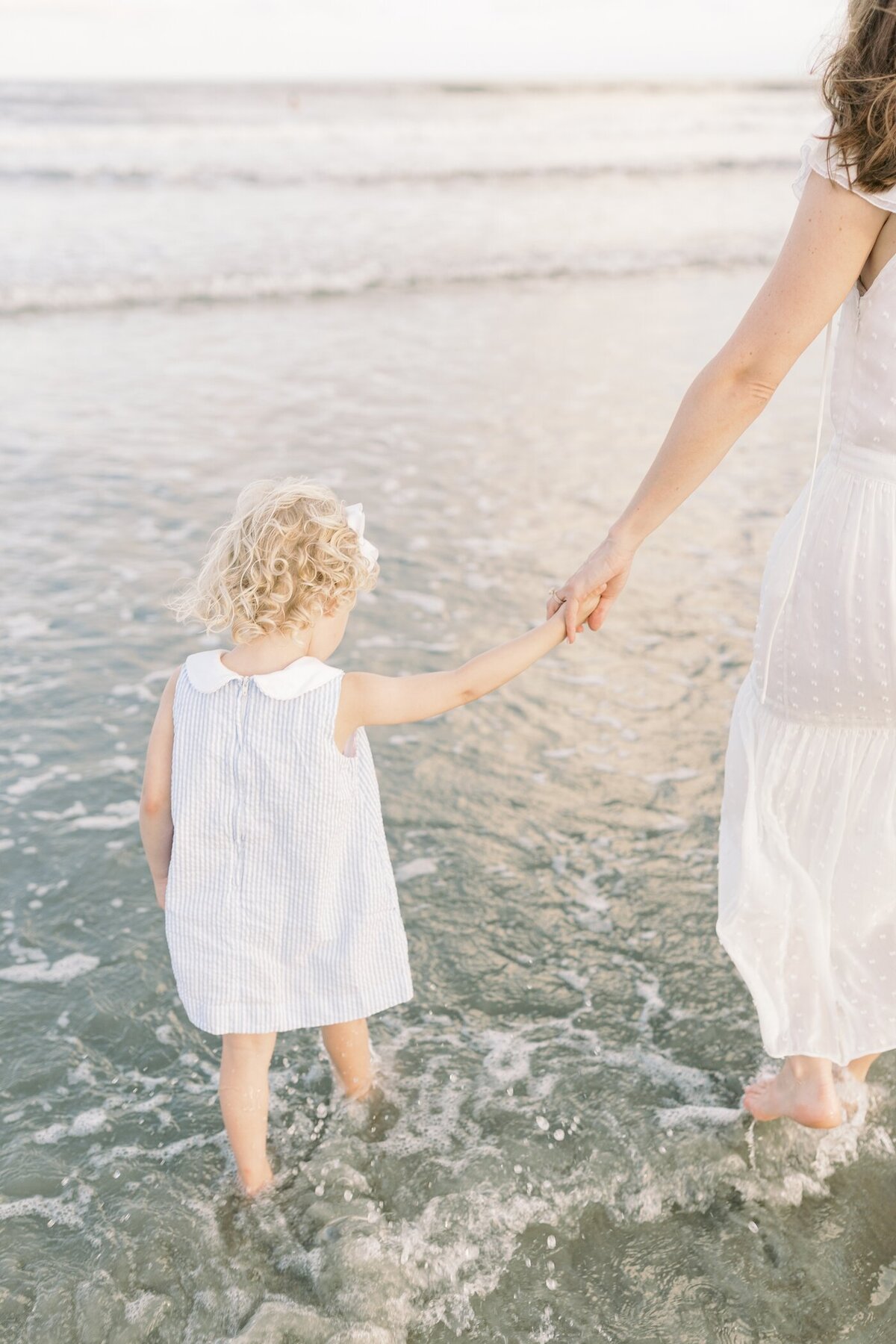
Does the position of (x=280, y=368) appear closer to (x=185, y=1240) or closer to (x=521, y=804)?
(x=521, y=804)

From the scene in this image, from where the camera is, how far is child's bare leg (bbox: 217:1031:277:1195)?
7.79ft

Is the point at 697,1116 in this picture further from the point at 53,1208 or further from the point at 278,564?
the point at 278,564

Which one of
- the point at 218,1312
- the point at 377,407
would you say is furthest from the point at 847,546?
the point at 377,407

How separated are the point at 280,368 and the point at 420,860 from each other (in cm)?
610

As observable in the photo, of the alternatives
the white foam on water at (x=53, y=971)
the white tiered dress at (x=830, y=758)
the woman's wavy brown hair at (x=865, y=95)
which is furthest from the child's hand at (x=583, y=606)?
the white foam on water at (x=53, y=971)

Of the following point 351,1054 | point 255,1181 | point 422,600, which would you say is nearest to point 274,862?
point 351,1054

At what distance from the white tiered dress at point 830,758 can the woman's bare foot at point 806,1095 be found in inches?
3.3

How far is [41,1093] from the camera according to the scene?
108 inches

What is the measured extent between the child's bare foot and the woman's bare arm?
1339mm

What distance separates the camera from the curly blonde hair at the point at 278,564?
2.15 metres

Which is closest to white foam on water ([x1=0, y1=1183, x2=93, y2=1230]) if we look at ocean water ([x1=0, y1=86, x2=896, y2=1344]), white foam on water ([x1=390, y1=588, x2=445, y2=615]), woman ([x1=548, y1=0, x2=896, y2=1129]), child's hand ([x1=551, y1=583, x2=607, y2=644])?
ocean water ([x1=0, y1=86, x2=896, y2=1344])

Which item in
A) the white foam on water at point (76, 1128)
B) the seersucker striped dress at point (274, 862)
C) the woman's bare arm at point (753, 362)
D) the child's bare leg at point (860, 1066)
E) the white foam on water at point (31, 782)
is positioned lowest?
the white foam on water at point (76, 1128)

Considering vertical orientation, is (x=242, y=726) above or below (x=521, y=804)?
above

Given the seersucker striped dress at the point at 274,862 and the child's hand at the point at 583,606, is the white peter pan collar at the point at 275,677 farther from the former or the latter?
the child's hand at the point at 583,606
